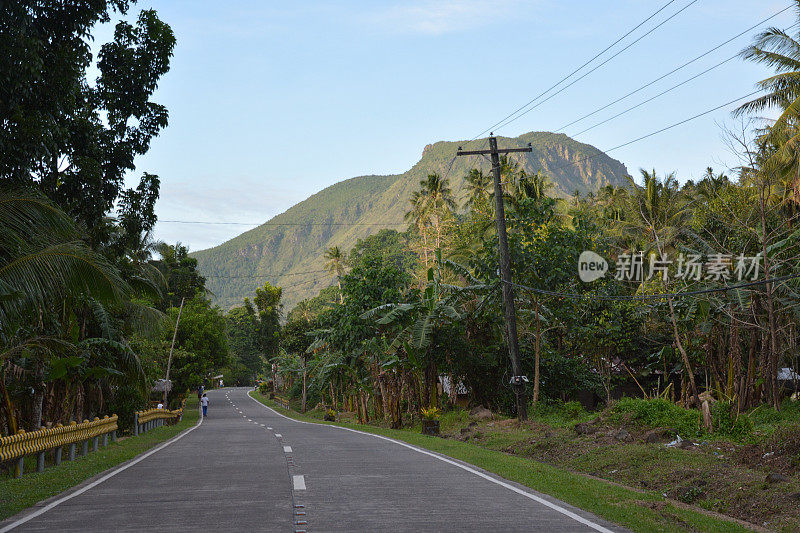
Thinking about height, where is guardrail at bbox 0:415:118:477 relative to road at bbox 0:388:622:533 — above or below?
above

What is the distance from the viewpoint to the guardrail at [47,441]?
13859 mm

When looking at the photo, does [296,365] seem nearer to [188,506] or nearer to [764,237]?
[764,237]

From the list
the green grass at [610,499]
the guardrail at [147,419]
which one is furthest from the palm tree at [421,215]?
the green grass at [610,499]

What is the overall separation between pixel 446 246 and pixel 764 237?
50364 mm

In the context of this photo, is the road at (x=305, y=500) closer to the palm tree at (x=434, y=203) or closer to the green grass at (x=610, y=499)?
the green grass at (x=610, y=499)

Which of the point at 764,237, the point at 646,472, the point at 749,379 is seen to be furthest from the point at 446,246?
the point at 646,472

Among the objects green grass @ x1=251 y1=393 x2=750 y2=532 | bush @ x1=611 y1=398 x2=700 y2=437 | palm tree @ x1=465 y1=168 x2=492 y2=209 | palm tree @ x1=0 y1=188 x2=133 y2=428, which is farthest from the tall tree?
palm tree @ x1=465 y1=168 x2=492 y2=209

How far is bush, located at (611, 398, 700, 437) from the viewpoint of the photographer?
17.1m

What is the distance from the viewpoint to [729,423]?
53.5 feet

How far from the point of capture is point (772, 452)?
40.0 ft

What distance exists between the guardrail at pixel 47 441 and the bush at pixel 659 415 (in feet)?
44.9

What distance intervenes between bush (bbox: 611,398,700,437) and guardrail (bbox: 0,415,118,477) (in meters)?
13.7

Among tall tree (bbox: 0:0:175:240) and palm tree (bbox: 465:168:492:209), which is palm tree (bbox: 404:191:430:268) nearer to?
palm tree (bbox: 465:168:492:209)

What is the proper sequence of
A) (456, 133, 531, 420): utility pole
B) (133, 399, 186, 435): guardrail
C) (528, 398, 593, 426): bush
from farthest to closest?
(133, 399, 186, 435): guardrail → (456, 133, 531, 420): utility pole → (528, 398, 593, 426): bush
